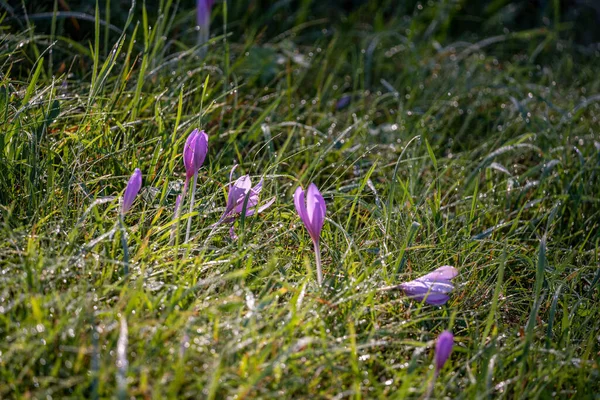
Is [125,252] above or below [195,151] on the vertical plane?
below

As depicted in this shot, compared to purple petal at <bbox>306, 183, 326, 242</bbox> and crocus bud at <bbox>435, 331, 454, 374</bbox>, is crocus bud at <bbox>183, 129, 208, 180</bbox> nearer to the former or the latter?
purple petal at <bbox>306, 183, 326, 242</bbox>

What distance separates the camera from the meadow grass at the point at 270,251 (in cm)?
136

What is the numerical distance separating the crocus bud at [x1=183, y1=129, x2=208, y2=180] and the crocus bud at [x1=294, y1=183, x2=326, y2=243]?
0.88ft

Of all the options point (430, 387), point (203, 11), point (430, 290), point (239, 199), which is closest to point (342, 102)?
point (203, 11)

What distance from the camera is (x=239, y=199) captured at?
5.76 ft

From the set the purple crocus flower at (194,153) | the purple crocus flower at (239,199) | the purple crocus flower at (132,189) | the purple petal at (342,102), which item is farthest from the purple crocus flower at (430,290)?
the purple petal at (342,102)

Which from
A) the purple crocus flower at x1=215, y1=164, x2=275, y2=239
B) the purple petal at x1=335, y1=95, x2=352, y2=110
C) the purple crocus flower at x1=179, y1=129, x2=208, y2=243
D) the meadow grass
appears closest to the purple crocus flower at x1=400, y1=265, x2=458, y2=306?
the meadow grass

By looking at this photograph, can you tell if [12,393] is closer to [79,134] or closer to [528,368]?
[79,134]

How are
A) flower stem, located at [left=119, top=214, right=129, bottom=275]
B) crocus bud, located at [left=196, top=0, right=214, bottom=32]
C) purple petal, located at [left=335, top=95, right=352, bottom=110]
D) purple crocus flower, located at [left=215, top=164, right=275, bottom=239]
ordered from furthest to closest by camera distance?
purple petal, located at [left=335, top=95, right=352, bottom=110] < crocus bud, located at [left=196, top=0, right=214, bottom=32] < purple crocus flower, located at [left=215, top=164, right=275, bottom=239] < flower stem, located at [left=119, top=214, right=129, bottom=275]

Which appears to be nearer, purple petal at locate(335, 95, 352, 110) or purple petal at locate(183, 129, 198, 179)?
purple petal at locate(183, 129, 198, 179)

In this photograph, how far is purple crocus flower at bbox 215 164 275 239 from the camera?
1.74 meters

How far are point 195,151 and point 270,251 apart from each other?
32cm

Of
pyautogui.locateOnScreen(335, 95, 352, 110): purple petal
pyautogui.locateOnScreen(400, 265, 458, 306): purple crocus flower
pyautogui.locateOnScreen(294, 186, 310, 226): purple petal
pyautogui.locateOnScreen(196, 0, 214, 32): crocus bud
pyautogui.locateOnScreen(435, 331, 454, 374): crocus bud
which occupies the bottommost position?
pyautogui.locateOnScreen(335, 95, 352, 110): purple petal

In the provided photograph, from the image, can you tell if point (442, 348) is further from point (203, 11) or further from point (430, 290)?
point (203, 11)
